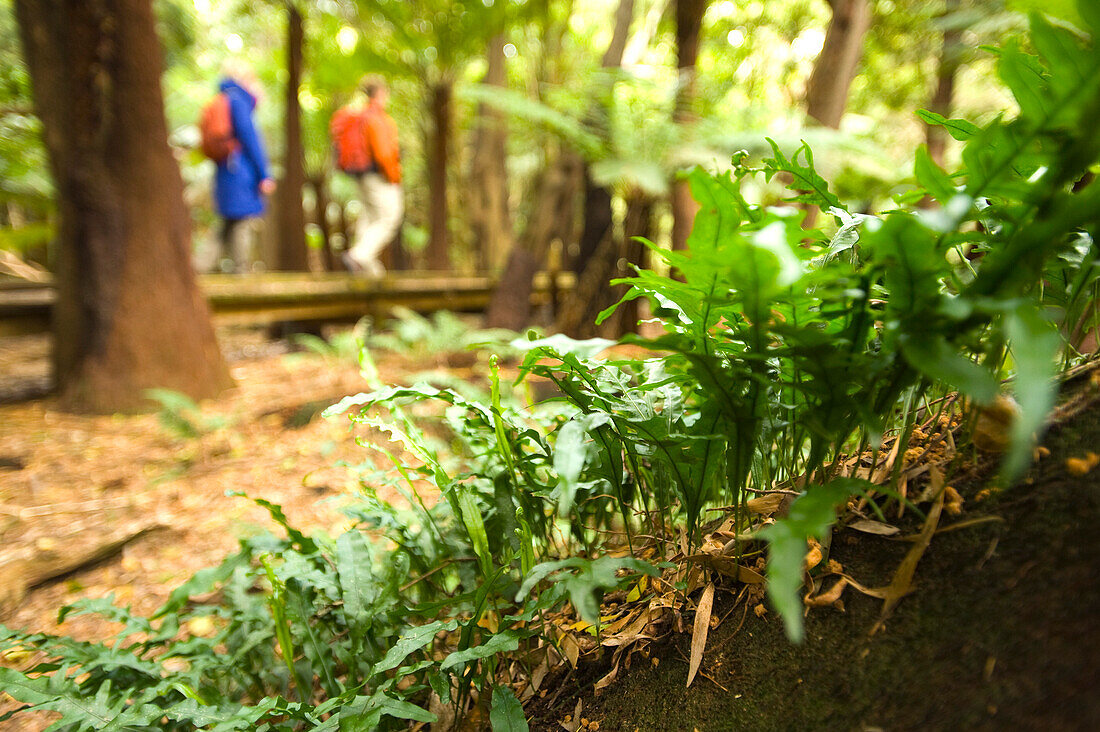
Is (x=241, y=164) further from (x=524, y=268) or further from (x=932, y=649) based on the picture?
(x=932, y=649)

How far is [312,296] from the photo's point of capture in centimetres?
502

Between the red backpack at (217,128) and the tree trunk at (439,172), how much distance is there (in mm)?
3078

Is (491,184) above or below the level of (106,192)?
above

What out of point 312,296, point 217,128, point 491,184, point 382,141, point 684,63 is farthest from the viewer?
point 491,184

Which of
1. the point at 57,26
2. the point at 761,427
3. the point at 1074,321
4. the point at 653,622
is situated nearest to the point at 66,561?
the point at 653,622

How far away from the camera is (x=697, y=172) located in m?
0.73

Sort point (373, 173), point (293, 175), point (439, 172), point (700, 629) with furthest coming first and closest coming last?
point (439, 172), point (293, 175), point (373, 173), point (700, 629)

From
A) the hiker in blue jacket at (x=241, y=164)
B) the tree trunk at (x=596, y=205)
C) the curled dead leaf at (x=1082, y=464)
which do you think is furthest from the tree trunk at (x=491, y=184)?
the curled dead leaf at (x=1082, y=464)

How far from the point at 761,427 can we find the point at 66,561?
2108mm

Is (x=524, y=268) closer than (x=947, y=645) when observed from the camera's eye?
No

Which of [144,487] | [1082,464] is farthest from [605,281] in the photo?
[1082,464]

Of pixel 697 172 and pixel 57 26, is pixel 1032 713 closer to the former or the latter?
pixel 697 172

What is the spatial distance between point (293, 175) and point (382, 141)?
7.19ft

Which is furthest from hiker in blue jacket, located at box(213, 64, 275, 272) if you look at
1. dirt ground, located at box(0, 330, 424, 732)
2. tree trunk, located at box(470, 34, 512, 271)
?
tree trunk, located at box(470, 34, 512, 271)
